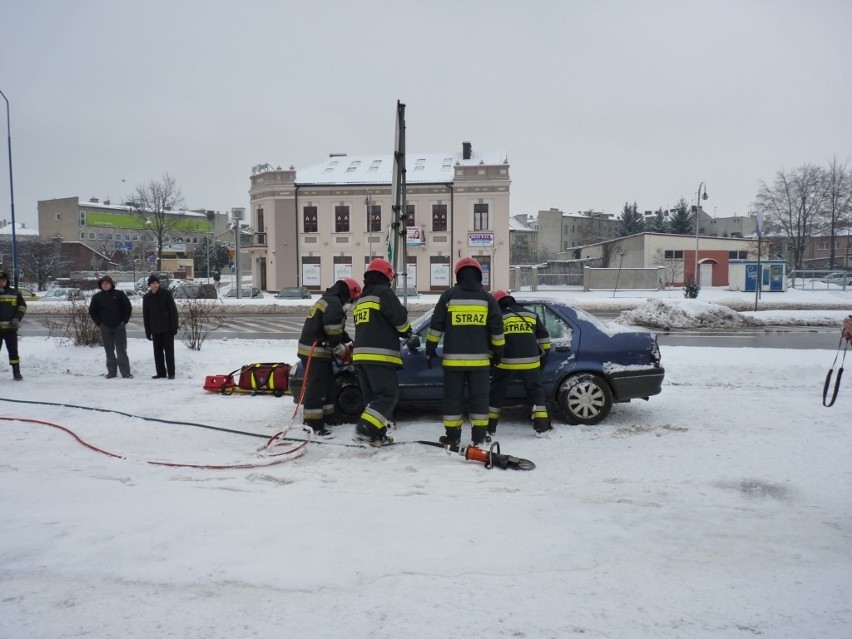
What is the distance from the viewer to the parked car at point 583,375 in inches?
281

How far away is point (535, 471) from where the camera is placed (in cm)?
550

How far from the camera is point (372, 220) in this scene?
45.9 meters

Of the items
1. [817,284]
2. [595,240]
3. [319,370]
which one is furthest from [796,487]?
[595,240]

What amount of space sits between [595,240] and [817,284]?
158 ft

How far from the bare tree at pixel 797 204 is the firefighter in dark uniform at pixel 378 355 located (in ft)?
207

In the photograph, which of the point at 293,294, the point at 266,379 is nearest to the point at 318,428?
the point at 266,379

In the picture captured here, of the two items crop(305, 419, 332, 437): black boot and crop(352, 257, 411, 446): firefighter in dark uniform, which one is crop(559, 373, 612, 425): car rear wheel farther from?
crop(305, 419, 332, 437): black boot

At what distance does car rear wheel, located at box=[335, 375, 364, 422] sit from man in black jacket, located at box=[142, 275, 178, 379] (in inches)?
164

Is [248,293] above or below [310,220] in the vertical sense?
below

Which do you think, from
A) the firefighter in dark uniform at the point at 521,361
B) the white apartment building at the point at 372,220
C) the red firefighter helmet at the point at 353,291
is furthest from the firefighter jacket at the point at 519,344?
the white apartment building at the point at 372,220

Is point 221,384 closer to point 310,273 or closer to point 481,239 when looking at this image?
point 481,239

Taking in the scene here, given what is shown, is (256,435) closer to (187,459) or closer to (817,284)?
(187,459)

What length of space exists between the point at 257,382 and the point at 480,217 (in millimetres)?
37454

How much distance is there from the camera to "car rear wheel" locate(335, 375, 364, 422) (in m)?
7.42
